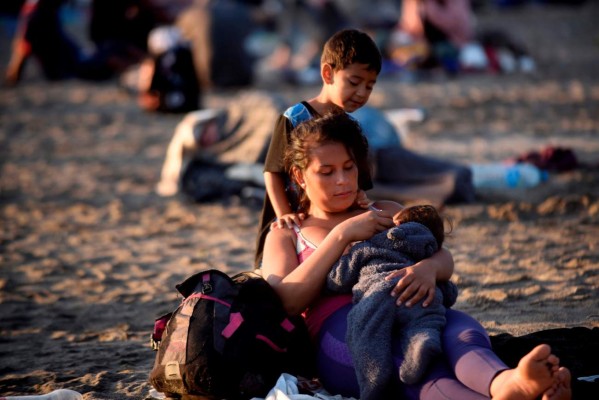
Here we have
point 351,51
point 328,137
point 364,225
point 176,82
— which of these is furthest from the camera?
point 176,82

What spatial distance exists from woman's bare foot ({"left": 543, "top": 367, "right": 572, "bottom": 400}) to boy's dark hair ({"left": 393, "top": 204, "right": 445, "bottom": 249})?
747mm

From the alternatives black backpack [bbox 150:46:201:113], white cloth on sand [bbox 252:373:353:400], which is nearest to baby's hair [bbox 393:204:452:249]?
white cloth on sand [bbox 252:373:353:400]

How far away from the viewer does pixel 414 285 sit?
114 inches

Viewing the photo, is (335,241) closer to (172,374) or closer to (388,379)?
(388,379)

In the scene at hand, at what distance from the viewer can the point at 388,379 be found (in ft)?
9.14

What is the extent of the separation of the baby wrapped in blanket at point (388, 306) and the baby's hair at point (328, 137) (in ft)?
1.01

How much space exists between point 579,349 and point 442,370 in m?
0.73

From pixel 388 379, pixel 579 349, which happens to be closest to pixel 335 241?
pixel 388 379

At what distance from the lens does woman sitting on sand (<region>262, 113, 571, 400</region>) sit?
255 cm

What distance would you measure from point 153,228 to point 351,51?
132 inches

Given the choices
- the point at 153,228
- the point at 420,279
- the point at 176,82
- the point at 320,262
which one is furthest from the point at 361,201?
the point at 176,82

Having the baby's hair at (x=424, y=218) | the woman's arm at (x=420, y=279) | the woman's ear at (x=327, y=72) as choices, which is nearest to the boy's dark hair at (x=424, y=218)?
the baby's hair at (x=424, y=218)

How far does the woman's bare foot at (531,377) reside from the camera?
2.45 metres

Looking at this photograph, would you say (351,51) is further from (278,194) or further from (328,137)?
(278,194)
